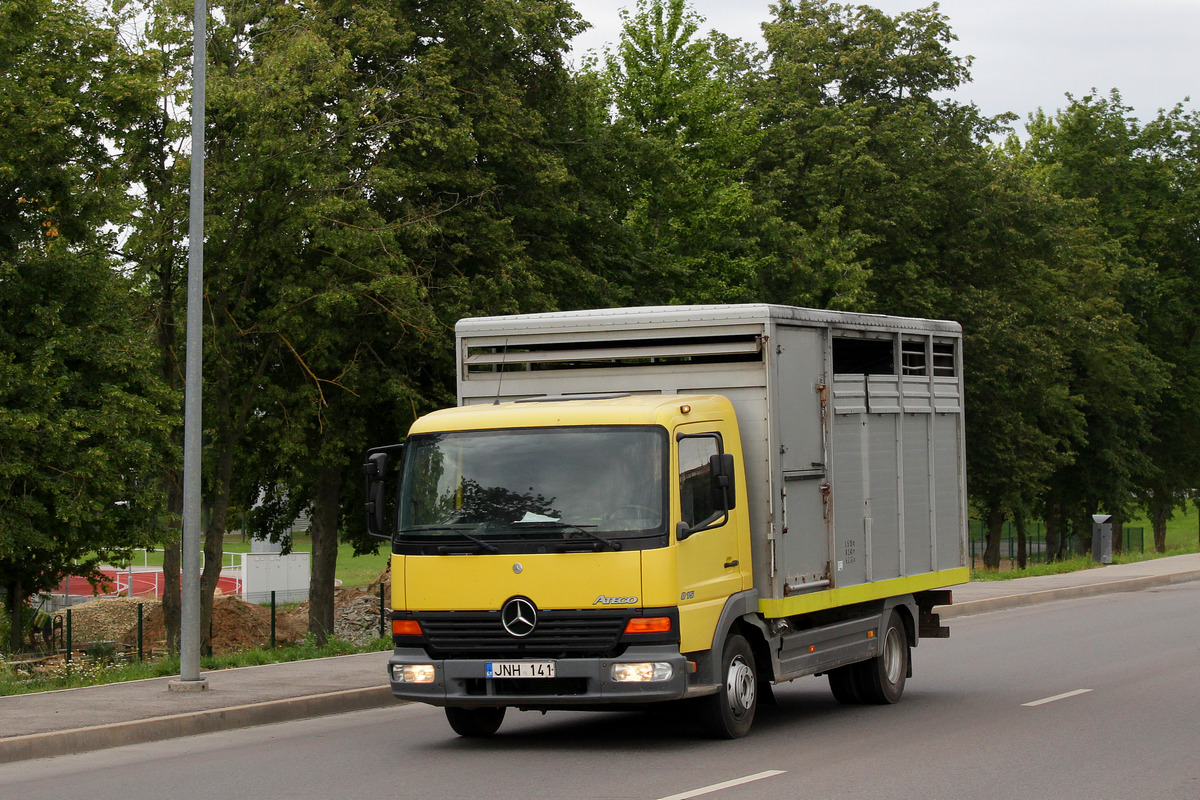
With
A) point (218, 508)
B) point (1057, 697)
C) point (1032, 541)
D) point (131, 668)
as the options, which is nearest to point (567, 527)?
point (1057, 697)

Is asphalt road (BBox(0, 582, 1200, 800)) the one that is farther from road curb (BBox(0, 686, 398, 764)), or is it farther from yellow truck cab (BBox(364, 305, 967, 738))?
yellow truck cab (BBox(364, 305, 967, 738))

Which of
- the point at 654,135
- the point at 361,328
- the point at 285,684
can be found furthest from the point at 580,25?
the point at 285,684

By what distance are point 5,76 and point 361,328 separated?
27.5ft

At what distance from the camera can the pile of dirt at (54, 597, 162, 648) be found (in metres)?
31.8

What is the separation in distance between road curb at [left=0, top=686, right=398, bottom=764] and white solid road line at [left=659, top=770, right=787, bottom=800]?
5.18 m

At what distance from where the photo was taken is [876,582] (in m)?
12.4

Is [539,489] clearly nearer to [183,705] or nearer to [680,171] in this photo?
[183,705]

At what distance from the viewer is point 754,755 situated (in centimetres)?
987

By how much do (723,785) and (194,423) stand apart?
24.3ft

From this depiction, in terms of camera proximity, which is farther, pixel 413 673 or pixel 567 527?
pixel 413 673

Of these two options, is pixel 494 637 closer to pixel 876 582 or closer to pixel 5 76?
pixel 876 582

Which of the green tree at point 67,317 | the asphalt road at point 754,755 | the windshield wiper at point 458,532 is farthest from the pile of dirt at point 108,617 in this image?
Result: the windshield wiper at point 458,532

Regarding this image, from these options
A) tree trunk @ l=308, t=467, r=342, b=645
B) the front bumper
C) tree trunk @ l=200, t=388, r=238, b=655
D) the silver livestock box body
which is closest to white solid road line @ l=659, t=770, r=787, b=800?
the front bumper

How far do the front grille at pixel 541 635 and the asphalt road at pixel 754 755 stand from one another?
0.76 metres
